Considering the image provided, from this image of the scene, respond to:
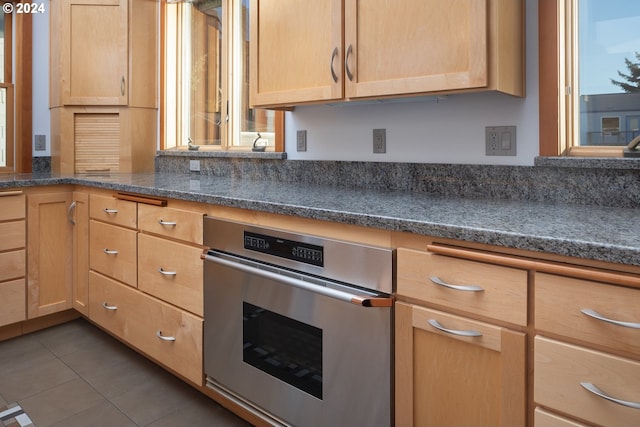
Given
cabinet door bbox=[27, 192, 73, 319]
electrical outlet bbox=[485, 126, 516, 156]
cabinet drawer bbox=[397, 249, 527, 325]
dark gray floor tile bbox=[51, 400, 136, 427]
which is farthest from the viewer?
cabinet door bbox=[27, 192, 73, 319]

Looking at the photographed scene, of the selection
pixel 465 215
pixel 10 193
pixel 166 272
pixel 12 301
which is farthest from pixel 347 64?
pixel 12 301

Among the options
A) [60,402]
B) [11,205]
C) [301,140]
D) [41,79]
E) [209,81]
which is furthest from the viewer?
[41,79]

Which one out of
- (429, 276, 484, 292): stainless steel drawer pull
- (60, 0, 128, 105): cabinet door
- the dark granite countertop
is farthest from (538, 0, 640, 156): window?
(60, 0, 128, 105): cabinet door

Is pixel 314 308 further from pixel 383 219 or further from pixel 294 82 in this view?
pixel 294 82

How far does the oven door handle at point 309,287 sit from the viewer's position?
1.23 metres

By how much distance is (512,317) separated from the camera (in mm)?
1015

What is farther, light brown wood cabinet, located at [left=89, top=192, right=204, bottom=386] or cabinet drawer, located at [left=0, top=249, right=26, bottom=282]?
cabinet drawer, located at [left=0, top=249, right=26, bottom=282]

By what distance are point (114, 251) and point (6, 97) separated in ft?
5.64

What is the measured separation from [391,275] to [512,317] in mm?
318

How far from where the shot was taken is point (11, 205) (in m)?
2.38

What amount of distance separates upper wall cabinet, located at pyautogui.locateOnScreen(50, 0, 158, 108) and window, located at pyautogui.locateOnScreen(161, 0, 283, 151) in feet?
0.70

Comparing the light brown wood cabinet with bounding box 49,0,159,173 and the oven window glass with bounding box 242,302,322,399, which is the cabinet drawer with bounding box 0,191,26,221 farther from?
the oven window glass with bounding box 242,302,322,399

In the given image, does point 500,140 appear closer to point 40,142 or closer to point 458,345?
point 458,345

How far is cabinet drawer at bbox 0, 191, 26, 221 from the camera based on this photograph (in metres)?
2.35
